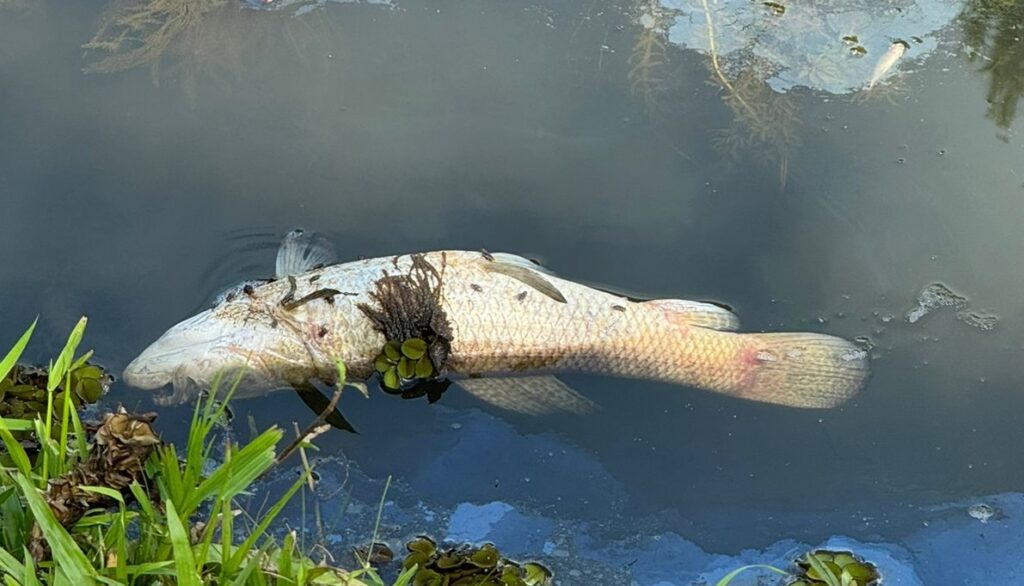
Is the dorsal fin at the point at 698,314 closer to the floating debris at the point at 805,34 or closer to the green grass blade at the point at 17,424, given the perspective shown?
the floating debris at the point at 805,34

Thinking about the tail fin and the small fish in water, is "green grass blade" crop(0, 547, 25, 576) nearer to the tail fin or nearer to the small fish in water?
the tail fin

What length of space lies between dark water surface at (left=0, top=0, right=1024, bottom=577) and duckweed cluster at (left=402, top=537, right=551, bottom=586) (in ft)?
0.88

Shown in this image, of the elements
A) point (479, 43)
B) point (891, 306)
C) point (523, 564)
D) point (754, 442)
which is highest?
point (479, 43)

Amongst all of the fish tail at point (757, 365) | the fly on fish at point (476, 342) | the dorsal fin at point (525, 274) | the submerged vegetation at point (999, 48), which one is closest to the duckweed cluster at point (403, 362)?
the fly on fish at point (476, 342)

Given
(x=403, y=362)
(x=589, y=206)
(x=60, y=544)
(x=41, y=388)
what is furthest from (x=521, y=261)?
(x=60, y=544)

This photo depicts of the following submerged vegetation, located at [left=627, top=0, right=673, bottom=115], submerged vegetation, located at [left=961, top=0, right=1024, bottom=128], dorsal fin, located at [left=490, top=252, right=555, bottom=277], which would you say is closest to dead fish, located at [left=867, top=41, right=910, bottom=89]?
submerged vegetation, located at [left=961, top=0, right=1024, bottom=128]

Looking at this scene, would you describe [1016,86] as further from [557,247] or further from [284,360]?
[284,360]

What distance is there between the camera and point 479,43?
5102 millimetres

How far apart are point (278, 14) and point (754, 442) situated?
3.42m

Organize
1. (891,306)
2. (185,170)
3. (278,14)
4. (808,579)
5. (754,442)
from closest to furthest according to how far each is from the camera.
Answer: (808,579) < (754,442) < (891,306) < (185,170) < (278,14)

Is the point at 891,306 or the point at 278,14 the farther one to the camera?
the point at 278,14

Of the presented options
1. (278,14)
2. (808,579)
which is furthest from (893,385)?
(278,14)

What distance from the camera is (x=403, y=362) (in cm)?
374

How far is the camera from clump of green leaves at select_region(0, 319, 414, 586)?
243 centimetres
